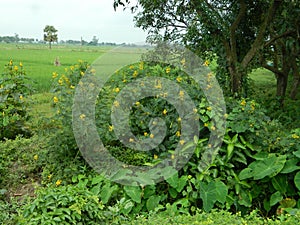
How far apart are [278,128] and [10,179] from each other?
8.47 ft

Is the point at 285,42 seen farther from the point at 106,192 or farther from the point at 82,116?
the point at 106,192

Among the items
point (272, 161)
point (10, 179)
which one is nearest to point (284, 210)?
point (272, 161)

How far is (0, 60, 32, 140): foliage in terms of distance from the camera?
4.63 metres

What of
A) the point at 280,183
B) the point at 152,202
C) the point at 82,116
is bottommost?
the point at 152,202

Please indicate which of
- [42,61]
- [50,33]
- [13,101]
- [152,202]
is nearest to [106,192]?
[152,202]

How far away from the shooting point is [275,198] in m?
3.19

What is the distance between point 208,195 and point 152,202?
0.45 m

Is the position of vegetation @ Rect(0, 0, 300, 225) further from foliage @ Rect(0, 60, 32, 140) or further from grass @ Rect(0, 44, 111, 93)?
grass @ Rect(0, 44, 111, 93)

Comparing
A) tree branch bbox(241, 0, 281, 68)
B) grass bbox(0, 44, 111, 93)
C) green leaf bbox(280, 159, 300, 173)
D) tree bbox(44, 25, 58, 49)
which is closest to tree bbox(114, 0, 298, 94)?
tree branch bbox(241, 0, 281, 68)

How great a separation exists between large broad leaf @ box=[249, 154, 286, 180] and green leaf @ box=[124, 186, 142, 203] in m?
0.95

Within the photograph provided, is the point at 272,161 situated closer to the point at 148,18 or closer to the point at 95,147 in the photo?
the point at 95,147

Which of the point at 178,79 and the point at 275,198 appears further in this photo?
the point at 178,79

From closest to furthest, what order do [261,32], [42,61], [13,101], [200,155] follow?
1. [200,155]
2. [13,101]
3. [261,32]
4. [42,61]

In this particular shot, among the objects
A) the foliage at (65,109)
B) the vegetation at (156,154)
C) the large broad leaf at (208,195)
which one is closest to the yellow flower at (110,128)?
the vegetation at (156,154)
